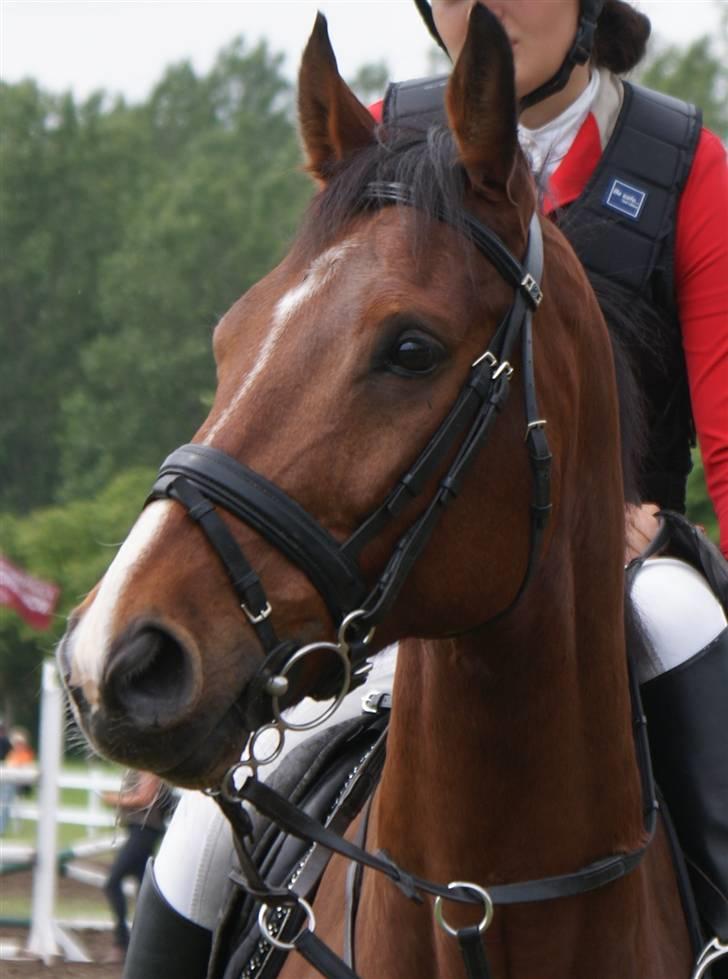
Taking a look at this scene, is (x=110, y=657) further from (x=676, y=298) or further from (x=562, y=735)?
(x=676, y=298)

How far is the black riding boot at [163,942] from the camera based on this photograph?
420 cm

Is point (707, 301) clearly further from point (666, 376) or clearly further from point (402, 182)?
point (402, 182)

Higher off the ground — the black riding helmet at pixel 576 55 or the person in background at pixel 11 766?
the black riding helmet at pixel 576 55

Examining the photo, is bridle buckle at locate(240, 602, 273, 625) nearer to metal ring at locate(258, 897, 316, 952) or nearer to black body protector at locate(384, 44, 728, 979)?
metal ring at locate(258, 897, 316, 952)

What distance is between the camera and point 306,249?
3.20 metres

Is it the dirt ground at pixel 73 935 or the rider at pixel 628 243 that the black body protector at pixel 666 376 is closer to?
the rider at pixel 628 243

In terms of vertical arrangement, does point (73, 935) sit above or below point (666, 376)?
below

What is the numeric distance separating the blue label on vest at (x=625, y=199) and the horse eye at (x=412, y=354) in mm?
1320

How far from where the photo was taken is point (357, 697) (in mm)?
4238

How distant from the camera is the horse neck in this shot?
10.8 feet

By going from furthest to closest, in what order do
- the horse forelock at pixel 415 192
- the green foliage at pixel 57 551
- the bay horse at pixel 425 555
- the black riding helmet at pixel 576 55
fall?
the green foliage at pixel 57 551 < the black riding helmet at pixel 576 55 < the horse forelock at pixel 415 192 < the bay horse at pixel 425 555

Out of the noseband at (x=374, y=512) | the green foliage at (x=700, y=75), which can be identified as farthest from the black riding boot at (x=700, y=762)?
the green foliage at (x=700, y=75)

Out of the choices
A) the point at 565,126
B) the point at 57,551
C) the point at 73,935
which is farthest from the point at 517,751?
the point at 57,551

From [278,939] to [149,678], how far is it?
44.9 inches
